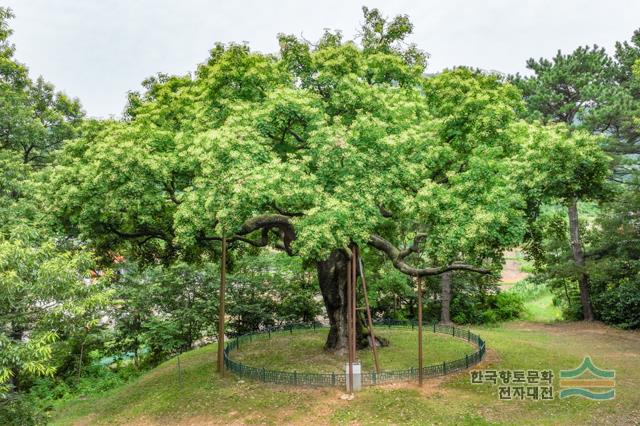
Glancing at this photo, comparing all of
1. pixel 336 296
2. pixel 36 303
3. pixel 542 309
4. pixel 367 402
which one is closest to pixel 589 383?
pixel 367 402

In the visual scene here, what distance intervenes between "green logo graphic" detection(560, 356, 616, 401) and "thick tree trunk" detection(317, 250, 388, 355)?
8.15 m

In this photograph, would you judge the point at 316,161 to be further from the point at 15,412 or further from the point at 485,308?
the point at 485,308

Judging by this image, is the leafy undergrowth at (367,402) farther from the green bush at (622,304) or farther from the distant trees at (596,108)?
the distant trees at (596,108)

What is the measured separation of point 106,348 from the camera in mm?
23844

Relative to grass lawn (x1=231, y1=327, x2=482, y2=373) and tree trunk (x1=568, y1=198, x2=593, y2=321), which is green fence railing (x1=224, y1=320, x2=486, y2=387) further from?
tree trunk (x1=568, y1=198, x2=593, y2=321)

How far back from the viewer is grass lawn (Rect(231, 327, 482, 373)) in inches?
719

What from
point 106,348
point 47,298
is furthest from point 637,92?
point 106,348

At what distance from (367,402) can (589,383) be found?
24.5 ft

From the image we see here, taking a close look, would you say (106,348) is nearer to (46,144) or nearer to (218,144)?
(46,144)

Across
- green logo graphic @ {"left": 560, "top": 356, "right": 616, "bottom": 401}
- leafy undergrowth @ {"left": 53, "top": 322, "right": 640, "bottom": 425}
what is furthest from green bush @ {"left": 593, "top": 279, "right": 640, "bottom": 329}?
green logo graphic @ {"left": 560, "top": 356, "right": 616, "bottom": 401}

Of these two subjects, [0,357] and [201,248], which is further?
[201,248]

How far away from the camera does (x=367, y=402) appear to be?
14.2 meters

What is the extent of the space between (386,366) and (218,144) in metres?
10.7

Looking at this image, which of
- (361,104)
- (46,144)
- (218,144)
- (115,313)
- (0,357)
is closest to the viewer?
(0,357)
